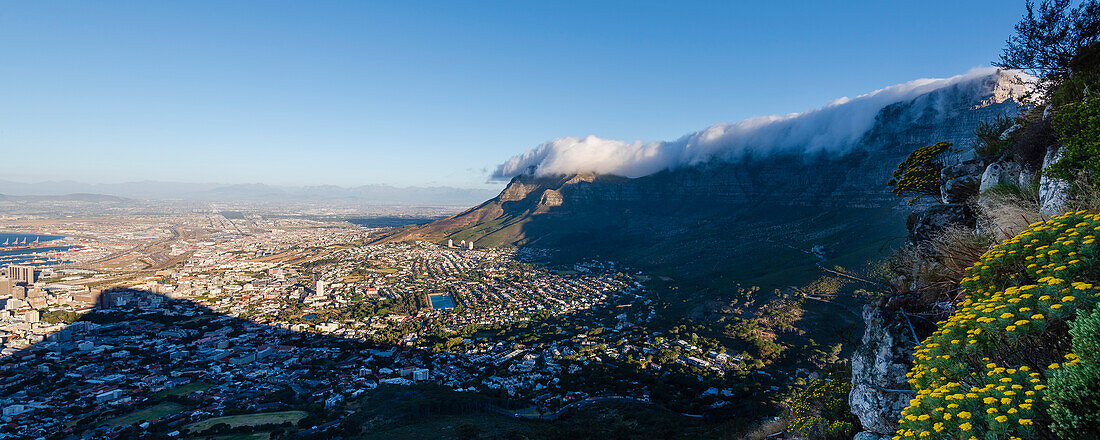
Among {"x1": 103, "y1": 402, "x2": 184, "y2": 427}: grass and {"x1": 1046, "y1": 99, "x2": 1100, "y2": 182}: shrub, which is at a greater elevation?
{"x1": 1046, "y1": 99, "x2": 1100, "y2": 182}: shrub

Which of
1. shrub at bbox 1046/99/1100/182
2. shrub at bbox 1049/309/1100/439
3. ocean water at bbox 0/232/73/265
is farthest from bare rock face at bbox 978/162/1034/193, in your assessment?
ocean water at bbox 0/232/73/265

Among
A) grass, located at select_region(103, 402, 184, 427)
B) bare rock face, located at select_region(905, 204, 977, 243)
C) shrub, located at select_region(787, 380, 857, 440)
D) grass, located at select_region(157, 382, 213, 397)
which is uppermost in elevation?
bare rock face, located at select_region(905, 204, 977, 243)

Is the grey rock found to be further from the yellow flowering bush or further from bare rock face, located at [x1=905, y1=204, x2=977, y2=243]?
the yellow flowering bush

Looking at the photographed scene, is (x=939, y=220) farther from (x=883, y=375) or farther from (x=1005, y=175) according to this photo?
(x=883, y=375)

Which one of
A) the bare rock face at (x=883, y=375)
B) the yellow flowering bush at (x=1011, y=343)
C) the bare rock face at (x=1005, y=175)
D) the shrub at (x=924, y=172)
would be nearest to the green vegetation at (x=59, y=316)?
the bare rock face at (x=883, y=375)

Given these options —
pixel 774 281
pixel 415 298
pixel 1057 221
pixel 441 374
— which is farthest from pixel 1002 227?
pixel 415 298

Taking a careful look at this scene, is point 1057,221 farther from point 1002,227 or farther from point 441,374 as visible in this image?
point 441,374
